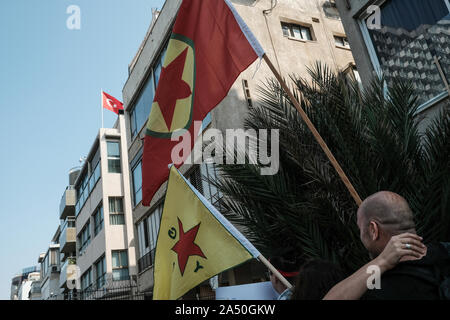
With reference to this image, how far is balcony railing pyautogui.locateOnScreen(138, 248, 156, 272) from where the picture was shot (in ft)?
56.3

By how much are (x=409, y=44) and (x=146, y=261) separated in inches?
547

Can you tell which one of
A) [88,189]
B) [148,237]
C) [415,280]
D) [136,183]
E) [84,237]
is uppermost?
[88,189]

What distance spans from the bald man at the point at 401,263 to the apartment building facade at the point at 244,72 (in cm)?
1005

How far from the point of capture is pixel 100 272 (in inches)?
1070

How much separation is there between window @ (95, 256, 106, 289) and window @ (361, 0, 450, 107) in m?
22.5

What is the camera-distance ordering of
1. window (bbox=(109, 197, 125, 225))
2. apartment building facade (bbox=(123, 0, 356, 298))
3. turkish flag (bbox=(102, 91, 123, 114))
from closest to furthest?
apartment building facade (bbox=(123, 0, 356, 298))
window (bbox=(109, 197, 125, 225))
turkish flag (bbox=(102, 91, 123, 114))

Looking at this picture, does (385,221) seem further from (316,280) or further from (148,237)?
(148,237)

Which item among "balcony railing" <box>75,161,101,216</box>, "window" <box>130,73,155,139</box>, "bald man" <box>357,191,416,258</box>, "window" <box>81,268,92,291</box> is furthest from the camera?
"window" <box>81,268,92,291</box>

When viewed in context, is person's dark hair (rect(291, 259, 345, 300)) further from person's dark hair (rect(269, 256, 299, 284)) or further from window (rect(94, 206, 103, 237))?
window (rect(94, 206, 103, 237))

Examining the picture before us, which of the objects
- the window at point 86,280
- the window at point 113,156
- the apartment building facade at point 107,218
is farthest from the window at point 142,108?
the window at point 86,280

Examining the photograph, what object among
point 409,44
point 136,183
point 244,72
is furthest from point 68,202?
point 409,44

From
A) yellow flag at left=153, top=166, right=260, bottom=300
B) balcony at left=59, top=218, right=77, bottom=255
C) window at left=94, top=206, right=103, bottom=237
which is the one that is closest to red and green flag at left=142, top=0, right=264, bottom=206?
yellow flag at left=153, top=166, right=260, bottom=300

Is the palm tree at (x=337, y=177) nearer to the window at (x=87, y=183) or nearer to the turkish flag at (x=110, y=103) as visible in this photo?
the window at (x=87, y=183)
